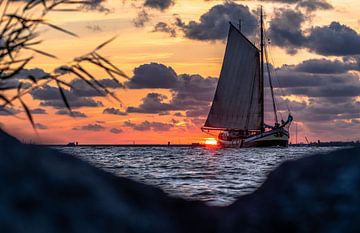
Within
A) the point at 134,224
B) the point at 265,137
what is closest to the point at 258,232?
the point at 134,224

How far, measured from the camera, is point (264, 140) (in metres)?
105

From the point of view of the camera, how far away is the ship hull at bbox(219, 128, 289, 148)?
104000 mm

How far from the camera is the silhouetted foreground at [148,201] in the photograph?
1.14 m

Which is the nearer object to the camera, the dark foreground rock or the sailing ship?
the dark foreground rock

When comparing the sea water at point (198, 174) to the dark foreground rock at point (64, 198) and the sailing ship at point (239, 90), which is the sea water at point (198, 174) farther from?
the sailing ship at point (239, 90)

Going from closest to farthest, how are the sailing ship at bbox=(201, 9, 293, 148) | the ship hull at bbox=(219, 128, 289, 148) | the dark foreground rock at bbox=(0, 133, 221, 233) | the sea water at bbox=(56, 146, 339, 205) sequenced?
the dark foreground rock at bbox=(0, 133, 221, 233)
the sea water at bbox=(56, 146, 339, 205)
the sailing ship at bbox=(201, 9, 293, 148)
the ship hull at bbox=(219, 128, 289, 148)

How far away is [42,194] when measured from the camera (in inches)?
46.4

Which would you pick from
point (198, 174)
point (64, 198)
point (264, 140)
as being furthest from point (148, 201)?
point (264, 140)

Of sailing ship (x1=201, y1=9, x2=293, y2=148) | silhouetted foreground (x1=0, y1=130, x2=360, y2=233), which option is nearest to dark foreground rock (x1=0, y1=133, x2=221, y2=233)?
silhouetted foreground (x1=0, y1=130, x2=360, y2=233)

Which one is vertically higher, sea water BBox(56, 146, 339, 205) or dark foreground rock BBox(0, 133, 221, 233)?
dark foreground rock BBox(0, 133, 221, 233)

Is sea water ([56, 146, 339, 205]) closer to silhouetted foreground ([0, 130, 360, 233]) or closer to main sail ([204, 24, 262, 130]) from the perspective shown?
silhouetted foreground ([0, 130, 360, 233])

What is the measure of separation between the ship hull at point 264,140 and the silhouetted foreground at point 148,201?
10261cm

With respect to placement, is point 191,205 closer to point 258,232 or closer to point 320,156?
point 258,232

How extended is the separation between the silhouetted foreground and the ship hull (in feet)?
337
